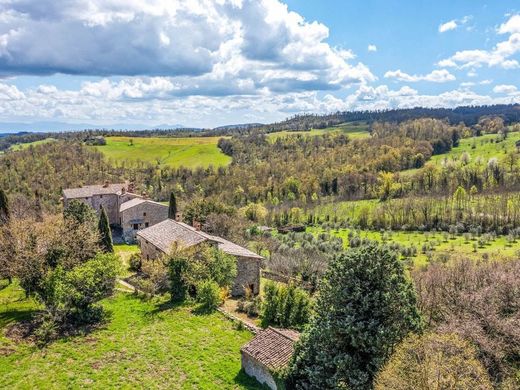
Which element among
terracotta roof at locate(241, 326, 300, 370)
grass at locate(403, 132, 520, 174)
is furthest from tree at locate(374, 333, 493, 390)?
grass at locate(403, 132, 520, 174)

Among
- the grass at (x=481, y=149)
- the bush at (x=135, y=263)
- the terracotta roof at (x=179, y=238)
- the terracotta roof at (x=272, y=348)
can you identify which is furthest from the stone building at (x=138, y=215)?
the grass at (x=481, y=149)

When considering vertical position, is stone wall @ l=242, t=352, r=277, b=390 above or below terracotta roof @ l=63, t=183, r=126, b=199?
below

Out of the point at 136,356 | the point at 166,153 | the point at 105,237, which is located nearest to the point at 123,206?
the point at 105,237

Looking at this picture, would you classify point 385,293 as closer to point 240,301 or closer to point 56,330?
point 240,301

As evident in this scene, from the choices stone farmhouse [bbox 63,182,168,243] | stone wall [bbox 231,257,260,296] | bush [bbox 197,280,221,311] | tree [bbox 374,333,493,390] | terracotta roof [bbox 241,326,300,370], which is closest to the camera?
tree [bbox 374,333,493,390]

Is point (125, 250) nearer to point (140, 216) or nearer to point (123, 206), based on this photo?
point (140, 216)

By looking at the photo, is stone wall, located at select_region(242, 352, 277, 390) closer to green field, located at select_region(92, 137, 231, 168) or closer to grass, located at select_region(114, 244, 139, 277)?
grass, located at select_region(114, 244, 139, 277)

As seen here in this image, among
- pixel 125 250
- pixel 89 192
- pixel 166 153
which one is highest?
pixel 89 192
